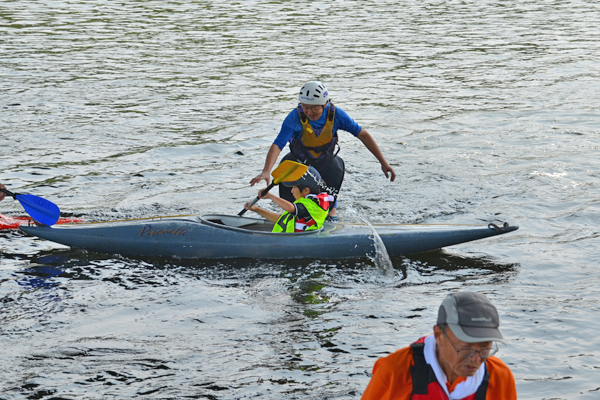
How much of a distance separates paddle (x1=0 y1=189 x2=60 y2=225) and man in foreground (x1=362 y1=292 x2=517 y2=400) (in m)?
5.53

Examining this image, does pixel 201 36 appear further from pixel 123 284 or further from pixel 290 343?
pixel 290 343

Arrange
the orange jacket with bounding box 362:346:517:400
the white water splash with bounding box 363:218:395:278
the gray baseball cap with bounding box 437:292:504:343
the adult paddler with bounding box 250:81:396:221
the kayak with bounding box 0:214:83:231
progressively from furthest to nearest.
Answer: the kayak with bounding box 0:214:83:231 → the adult paddler with bounding box 250:81:396:221 → the white water splash with bounding box 363:218:395:278 → the orange jacket with bounding box 362:346:517:400 → the gray baseball cap with bounding box 437:292:504:343

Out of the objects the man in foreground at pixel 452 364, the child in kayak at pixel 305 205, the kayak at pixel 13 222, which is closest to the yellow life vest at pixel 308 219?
the child in kayak at pixel 305 205

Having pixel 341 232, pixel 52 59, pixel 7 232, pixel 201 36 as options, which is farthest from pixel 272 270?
pixel 201 36

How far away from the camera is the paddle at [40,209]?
740 centimetres

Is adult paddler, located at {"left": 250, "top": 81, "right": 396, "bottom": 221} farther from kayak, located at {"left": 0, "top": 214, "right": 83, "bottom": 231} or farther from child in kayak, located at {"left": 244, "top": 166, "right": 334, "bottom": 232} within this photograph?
kayak, located at {"left": 0, "top": 214, "right": 83, "bottom": 231}

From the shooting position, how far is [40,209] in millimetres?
7414

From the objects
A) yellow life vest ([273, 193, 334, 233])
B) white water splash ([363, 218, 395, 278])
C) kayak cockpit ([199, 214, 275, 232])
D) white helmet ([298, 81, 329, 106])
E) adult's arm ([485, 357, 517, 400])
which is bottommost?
white water splash ([363, 218, 395, 278])

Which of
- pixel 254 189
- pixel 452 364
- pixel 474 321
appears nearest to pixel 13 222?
pixel 254 189

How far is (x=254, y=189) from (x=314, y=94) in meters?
2.88

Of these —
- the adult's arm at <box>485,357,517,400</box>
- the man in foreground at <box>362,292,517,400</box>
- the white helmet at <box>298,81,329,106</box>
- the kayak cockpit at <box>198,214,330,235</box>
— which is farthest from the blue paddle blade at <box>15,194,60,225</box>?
the adult's arm at <box>485,357,517,400</box>

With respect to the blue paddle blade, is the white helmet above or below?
above

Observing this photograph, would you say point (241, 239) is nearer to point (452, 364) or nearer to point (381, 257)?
point (381, 257)

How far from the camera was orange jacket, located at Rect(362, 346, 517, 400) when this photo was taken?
2.63 metres
